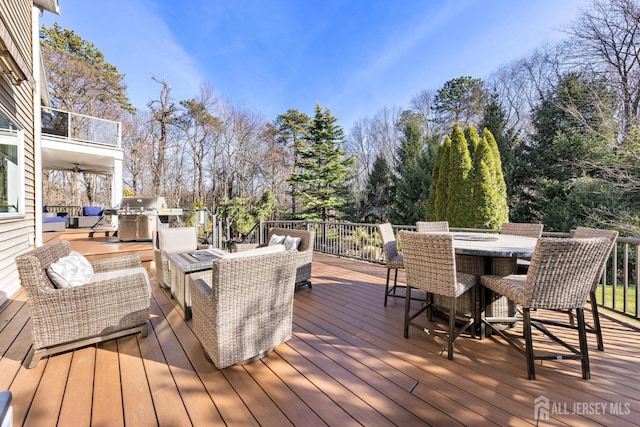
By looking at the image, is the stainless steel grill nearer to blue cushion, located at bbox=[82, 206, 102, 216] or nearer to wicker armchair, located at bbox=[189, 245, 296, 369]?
wicker armchair, located at bbox=[189, 245, 296, 369]

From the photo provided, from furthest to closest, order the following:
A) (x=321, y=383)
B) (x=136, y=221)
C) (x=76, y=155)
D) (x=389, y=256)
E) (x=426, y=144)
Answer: (x=426, y=144) → (x=76, y=155) → (x=136, y=221) → (x=389, y=256) → (x=321, y=383)

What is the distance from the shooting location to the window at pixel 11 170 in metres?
3.67

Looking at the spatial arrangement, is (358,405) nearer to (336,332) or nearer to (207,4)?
(336,332)

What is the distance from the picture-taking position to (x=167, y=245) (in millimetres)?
4230

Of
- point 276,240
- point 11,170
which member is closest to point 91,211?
point 11,170

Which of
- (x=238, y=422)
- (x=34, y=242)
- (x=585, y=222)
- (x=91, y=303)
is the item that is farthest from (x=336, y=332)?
(x=585, y=222)

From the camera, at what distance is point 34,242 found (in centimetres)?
469

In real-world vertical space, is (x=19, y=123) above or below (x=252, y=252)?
above

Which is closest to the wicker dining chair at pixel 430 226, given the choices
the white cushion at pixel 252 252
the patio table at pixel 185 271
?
the white cushion at pixel 252 252

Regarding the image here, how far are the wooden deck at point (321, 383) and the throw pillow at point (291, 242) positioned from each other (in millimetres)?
1493

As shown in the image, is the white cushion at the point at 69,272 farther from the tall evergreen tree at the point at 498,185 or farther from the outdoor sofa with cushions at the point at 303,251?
the tall evergreen tree at the point at 498,185

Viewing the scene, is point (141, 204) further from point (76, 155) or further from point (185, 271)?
point (185, 271)

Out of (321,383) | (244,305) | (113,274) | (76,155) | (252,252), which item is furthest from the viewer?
(76,155)

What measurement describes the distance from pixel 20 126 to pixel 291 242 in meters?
4.60
